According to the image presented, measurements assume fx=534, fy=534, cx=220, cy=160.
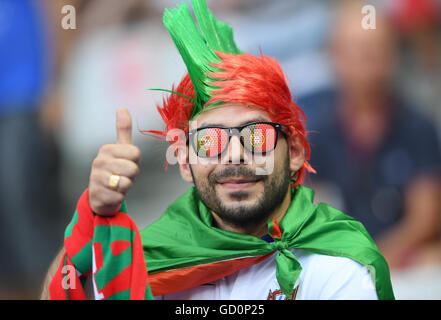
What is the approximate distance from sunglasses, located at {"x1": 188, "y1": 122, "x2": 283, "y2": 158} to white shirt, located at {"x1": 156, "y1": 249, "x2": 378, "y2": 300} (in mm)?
444

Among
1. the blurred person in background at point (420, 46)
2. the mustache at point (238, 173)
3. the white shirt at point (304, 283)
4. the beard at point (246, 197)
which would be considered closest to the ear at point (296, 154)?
the beard at point (246, 197)

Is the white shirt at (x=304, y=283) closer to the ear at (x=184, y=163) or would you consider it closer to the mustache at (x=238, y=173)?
the mustache at (x=238, y=173)

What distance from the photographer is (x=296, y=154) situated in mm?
2299

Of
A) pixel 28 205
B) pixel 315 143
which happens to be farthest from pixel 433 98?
pixel 28 205

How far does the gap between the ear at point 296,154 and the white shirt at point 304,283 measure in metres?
0.37

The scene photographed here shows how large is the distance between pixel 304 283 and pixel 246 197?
15.2 inches

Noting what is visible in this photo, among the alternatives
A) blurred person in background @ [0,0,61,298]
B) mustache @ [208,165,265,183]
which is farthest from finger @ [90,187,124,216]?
blurred person in background @ [0,0,61,298]

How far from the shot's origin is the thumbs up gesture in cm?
161

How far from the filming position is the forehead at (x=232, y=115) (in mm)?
2066

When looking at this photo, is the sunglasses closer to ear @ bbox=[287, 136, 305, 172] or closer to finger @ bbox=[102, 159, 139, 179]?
ear @ bbox=[287, 136, 305, 172]

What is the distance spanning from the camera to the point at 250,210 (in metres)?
2.06

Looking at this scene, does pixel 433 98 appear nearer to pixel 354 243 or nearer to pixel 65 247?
pixel 354 243

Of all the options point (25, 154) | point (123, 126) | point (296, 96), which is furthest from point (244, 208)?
point (25, 154)

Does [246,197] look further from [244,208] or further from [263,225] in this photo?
[263,225]
